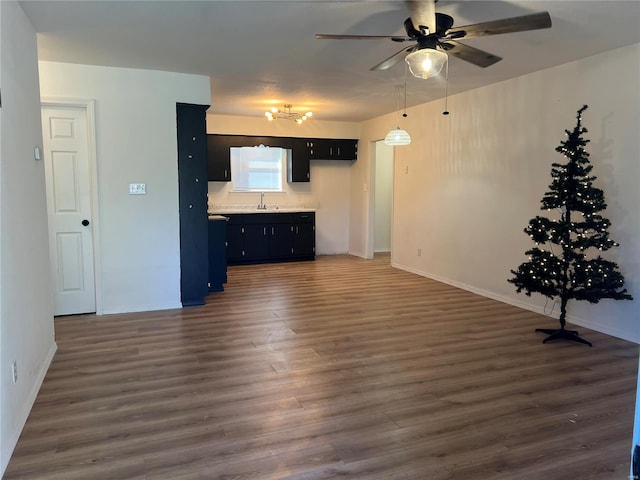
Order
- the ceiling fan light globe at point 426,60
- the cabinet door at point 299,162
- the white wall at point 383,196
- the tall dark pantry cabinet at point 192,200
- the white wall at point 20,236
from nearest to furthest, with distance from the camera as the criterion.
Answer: the white wall at point 20,236 < the ceiling fan light globe at point 426,60 < the tall dark pantry cabinet at point 192,200 < the cabinet door at point 299,162 < the white wall at point 383,196

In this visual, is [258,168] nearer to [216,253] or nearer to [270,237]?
[270,237]

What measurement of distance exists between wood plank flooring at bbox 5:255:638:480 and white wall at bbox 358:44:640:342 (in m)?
0.73

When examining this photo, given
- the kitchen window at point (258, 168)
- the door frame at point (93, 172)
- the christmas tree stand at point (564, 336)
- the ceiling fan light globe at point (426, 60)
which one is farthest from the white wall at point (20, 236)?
the kitchen window at point (258, 168)

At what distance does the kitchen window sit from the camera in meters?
8.04

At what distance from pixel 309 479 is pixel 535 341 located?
268 cm

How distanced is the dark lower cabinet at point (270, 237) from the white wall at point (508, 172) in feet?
5.30

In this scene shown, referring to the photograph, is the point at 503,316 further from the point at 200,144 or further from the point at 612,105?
the point at 200,144

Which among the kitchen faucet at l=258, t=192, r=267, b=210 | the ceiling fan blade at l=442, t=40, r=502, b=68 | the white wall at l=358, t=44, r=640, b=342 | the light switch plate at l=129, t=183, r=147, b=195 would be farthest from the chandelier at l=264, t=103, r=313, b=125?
the ceiling fan blade at l=442, t=40, r=502, b=68

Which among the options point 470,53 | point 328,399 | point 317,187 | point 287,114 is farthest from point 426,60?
point 317,187

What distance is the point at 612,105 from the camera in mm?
3986

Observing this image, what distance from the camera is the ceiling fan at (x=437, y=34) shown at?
2547 mm

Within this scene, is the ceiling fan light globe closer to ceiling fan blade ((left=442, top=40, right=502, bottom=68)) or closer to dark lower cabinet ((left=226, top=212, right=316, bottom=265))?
ceiling fan blade ((left=442, top=40, right=502, bottom=68))

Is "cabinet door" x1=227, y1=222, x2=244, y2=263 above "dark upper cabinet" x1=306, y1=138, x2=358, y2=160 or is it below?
below

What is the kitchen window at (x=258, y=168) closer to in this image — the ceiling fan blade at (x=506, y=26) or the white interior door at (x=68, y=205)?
the white interior door at (x=68, y=205)
